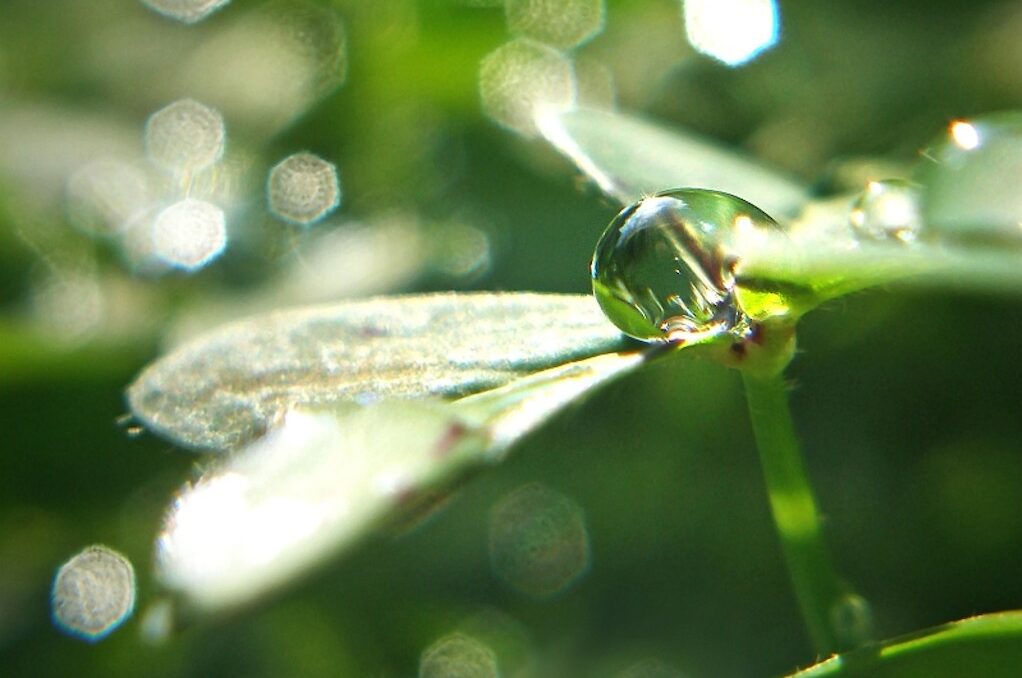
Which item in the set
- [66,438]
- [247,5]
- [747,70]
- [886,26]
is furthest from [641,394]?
[247,5]

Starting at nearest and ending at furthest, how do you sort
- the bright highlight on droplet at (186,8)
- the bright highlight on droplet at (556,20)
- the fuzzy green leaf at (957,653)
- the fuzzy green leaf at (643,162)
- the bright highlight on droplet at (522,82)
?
the fuzzy green leaf at (957,653)
the fuzzy green leaf at (643,162)
the bright highlight on droplet at (522,82)
the bright highlight on droplet at (556,20)
the bright highlight on droplet at (186,8)

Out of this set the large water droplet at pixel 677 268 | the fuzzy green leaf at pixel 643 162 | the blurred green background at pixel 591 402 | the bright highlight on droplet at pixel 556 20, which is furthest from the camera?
the bright highlight on droplet at pixel 556 20

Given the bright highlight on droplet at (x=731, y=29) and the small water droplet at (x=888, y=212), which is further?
the bright highlight on droplet at (x=731, y=29)

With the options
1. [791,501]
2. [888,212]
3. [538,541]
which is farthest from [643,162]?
[538,541]

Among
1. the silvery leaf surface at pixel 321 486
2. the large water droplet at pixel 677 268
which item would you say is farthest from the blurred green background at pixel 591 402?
the silvery leaf surface at pixel 321 486

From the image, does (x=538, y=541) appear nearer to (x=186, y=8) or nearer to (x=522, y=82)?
(x=522, y=82)

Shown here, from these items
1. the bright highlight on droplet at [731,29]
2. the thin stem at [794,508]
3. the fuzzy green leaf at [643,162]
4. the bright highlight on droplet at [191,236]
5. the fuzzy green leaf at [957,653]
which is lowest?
the fuzzy green leaf at [957,653]

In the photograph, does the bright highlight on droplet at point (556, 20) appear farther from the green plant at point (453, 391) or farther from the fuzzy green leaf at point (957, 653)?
the fuzzy green leaf at point (957, 653)
